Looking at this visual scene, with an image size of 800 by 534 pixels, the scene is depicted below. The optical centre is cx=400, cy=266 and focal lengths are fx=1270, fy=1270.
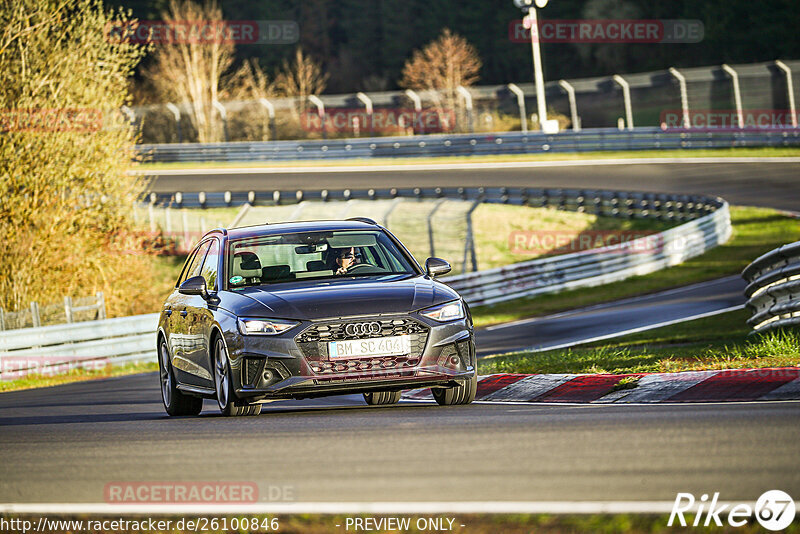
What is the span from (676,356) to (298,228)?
4.13 meters

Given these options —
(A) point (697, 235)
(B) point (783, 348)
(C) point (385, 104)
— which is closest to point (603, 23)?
(C) point (385, 104)

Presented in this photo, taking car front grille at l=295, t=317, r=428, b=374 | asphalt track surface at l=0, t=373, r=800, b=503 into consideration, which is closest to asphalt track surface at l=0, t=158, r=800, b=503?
asphalt track surface at l=0, t=373, r=800, b=503

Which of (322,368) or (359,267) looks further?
(359,267)

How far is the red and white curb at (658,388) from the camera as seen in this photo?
923 cm

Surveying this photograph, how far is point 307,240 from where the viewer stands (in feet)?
35.3

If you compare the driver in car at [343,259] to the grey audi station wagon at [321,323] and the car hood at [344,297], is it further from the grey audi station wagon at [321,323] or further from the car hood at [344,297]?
the car hood at [344,297]

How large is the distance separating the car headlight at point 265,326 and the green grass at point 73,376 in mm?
11715

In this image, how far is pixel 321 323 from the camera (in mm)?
9328

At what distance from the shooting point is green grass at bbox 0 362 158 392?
20703 mm

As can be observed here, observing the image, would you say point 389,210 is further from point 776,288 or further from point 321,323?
point 321,323

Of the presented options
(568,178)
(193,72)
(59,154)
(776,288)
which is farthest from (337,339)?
(193,72)

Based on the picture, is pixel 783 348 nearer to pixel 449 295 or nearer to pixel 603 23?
pixel 449 295

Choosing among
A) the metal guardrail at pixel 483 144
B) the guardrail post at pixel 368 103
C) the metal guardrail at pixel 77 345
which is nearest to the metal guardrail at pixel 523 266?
the metal guardrail at pixel 77 345

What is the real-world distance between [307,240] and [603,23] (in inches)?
3038
